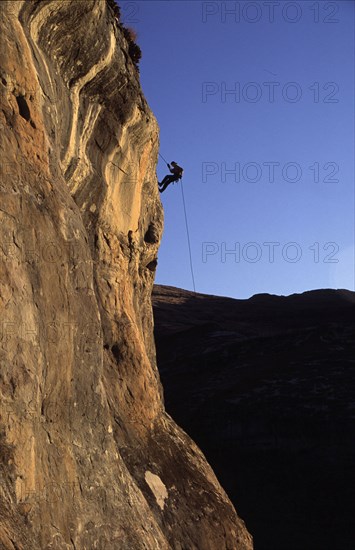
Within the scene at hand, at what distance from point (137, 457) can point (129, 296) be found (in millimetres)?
3497

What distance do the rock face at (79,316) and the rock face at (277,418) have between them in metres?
17.3

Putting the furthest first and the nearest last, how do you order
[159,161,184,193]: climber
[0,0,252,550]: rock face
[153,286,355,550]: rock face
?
[153,286,355,550]: rock face, [159,161,184,193]: climber, [0,0,252,550]: rock face

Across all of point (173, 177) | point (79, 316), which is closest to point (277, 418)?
point (173, 177)

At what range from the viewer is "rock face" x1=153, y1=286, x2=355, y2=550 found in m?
32.0

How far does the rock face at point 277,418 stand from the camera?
32.0 meters

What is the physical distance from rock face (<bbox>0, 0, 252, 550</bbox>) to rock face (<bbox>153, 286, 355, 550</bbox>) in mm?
17338

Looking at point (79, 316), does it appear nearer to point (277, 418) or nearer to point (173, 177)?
point (173, 177)

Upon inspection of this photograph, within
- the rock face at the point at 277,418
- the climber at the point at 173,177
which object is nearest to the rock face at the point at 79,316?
the climber at the point at 173,177

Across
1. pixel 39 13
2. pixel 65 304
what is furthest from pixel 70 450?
pixel 39 13

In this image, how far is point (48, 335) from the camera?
33.7 feet

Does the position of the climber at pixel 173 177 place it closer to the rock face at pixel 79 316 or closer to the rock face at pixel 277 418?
the rock face at pixel 79 316

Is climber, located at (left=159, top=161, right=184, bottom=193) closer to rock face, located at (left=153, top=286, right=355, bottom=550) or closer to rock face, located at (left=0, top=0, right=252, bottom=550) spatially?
rock face, located at (left=0, top=0, right=252, bottom=550)

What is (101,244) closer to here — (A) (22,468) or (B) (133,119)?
(B) (133,119)

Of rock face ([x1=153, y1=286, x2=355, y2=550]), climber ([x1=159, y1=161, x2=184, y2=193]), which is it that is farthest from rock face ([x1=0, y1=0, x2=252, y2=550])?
rock face ([x1=153, y1=286, x2=355, y2=550])
